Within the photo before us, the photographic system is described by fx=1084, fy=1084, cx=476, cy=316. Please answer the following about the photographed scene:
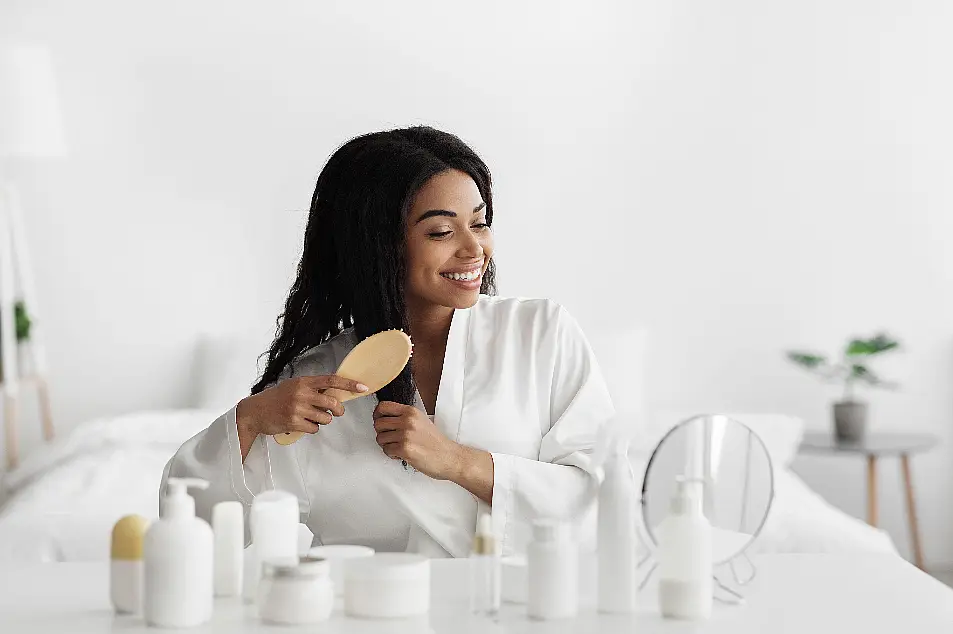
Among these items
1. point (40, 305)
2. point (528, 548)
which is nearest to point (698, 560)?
point (528, 548)

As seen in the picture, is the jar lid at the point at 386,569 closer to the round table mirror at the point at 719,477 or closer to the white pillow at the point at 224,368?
the round table mirror at the point at 719,477

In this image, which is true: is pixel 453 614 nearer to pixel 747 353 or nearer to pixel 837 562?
pixel 837 562

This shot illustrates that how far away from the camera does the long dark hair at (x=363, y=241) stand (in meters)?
1.54

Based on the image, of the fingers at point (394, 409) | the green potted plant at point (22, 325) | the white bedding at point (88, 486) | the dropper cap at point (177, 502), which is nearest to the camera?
the dropper cap at point (177, 502)

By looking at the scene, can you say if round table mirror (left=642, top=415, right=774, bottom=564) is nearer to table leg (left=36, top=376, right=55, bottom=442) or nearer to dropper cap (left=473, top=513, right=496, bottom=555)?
dropper cap (left=473, top=513, right=496, bottom=555)

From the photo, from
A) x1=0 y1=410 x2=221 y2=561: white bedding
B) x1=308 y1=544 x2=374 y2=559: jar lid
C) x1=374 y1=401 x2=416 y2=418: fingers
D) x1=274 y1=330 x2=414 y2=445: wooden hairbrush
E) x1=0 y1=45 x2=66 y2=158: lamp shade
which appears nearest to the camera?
x1=308 y1=544 x2=374 y2=559: jar lid

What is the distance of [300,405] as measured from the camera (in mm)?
1356

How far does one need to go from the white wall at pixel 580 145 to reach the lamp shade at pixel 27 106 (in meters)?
0.18

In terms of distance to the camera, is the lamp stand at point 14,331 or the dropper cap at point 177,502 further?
the lamp stand at point 14,331

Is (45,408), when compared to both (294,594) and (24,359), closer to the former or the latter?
(24,359)

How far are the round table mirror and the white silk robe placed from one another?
0.33 metres

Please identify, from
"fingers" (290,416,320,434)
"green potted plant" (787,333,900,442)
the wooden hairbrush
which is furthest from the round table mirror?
"green potted plant" (787,333,900,442)

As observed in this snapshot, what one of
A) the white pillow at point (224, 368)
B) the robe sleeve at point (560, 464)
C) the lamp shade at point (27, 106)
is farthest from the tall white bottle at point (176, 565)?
the lamp shade at point (27, 106)

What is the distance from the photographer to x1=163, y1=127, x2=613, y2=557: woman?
4.78ft
